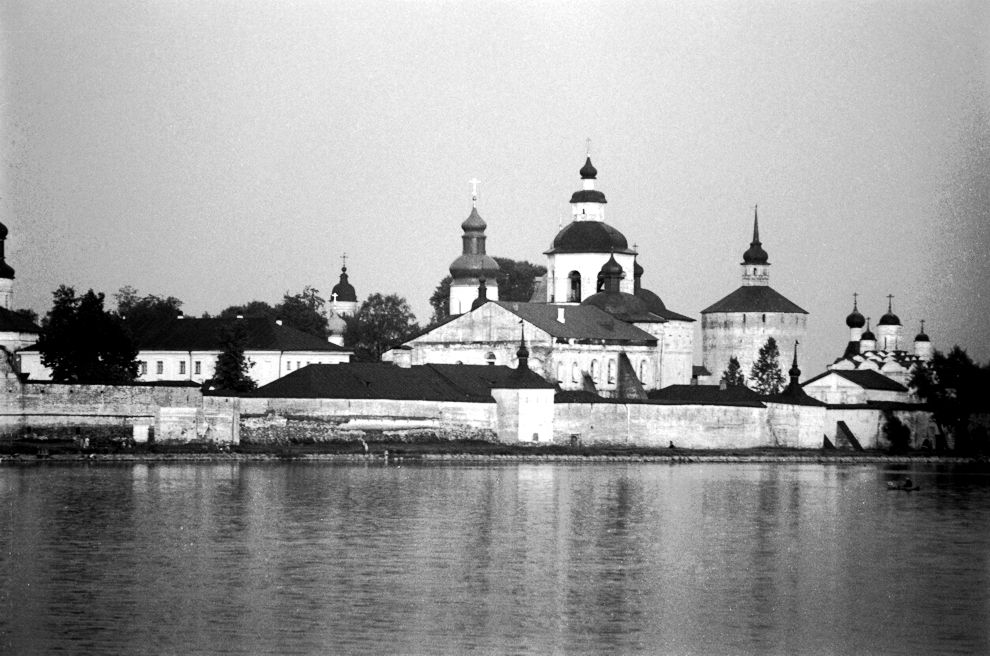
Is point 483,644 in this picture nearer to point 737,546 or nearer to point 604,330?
point 737,546

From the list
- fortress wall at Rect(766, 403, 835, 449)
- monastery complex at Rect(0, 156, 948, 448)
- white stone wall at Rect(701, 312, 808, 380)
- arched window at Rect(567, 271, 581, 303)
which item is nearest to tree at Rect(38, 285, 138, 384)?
monastery complex at Rect(0, 156, 948, 448)

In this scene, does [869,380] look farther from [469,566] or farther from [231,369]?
[469,566]

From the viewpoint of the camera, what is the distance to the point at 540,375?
218ft

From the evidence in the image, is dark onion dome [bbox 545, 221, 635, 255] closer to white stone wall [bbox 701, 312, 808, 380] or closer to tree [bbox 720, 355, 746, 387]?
tree [bbox 720, 355, 746, 387]

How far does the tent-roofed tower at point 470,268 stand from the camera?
3349 inches

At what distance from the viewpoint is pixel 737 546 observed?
3422 cm

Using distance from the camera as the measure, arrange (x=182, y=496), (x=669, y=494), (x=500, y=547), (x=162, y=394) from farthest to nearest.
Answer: (x=162, y=394) → (x=669, y=494) → (x=182, y=496) → (x=500, y=547)

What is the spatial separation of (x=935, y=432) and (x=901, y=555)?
3989cm

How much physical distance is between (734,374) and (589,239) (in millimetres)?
8587

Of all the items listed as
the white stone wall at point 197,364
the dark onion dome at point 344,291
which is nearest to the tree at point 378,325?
the dark onion dome at point 344,291

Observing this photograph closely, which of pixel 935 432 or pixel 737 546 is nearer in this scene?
pixel 737 546

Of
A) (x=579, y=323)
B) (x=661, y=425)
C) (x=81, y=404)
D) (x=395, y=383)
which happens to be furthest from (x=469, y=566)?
(x=579, y=323)

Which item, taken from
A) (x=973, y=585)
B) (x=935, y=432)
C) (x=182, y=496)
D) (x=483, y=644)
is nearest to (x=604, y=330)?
(x=935, y=432)

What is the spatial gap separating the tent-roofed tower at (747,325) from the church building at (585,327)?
23.9 ft
